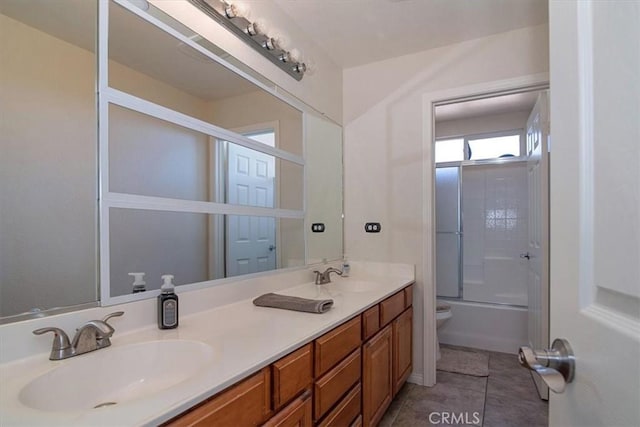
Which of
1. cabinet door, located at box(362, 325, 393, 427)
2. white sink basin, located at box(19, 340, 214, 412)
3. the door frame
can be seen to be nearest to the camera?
white sink basin, located at box(19, 340, 214, 412)

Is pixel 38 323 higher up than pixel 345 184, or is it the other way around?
pixel 345 184

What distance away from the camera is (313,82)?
2.41 meters

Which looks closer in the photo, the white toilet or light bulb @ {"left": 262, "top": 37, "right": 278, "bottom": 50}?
light bulb @ {"left": 262, "top": 37, "right": 278, "bottom": 50}

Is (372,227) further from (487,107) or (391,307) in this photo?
(487,107)

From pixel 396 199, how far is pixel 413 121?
60 centimetres

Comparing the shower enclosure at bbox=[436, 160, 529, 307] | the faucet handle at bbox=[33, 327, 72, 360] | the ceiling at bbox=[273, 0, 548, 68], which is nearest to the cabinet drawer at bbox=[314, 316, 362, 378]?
the faucet handle at bbox=[33, 327, 72, 360]

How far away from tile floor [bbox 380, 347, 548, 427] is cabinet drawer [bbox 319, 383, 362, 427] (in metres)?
0.59

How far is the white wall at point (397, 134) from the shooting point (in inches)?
94.1

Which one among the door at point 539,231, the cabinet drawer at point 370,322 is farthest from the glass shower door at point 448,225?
the cabinet drawer at point 370,322

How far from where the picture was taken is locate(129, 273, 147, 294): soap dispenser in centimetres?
121

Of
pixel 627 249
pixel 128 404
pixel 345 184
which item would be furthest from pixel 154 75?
pixel 345 184

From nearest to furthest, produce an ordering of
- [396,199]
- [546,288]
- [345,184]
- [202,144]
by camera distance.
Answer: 1. [202,144]
2. [546,288]
3. [396,199]
4. [345,184]

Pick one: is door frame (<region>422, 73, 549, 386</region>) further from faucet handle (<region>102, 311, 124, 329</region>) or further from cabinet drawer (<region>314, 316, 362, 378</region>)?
faucet handle (<region>102, 311, 124, 329</region>)

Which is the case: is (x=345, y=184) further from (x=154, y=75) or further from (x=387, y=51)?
(x=154, y=75)
